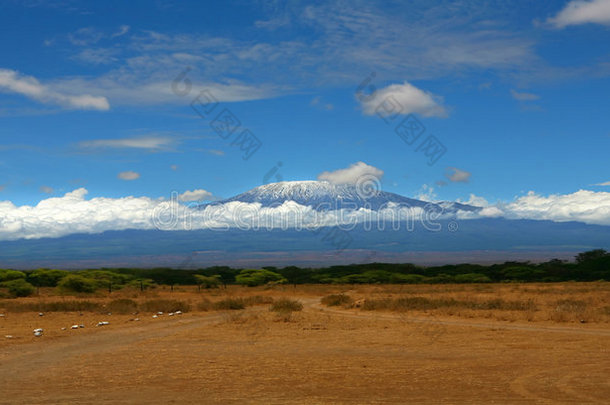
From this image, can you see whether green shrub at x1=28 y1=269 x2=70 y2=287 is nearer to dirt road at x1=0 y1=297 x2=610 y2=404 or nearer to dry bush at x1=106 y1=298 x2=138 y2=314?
dry bush at x1=106 y1=298 x2=138 y2=314

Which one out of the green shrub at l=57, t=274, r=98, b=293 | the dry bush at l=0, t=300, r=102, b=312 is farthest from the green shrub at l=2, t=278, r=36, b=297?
the dry bush at l=0, t=300, r=102, b=312

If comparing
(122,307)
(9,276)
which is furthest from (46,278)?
(122,307)

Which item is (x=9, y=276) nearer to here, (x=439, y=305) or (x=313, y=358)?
(x=439, y=305)

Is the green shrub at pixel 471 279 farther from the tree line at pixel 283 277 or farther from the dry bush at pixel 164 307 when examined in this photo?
the dry bush at pixel 164 307

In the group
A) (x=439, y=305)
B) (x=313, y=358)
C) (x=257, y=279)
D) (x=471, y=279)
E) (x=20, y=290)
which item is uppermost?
(x=313, y=358)

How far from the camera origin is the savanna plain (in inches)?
473

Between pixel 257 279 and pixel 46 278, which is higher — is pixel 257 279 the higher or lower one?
the lower one

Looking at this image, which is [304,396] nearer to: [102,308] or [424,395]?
[424,395]

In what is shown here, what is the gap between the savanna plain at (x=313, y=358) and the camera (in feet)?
39.4

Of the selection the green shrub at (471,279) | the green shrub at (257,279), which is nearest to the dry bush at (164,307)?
the green shrub at (257,279)

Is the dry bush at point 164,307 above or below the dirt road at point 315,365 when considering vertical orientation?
below

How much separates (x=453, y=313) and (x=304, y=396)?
1752cm

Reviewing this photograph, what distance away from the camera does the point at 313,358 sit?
52.5ft

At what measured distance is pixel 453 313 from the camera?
27.9m
